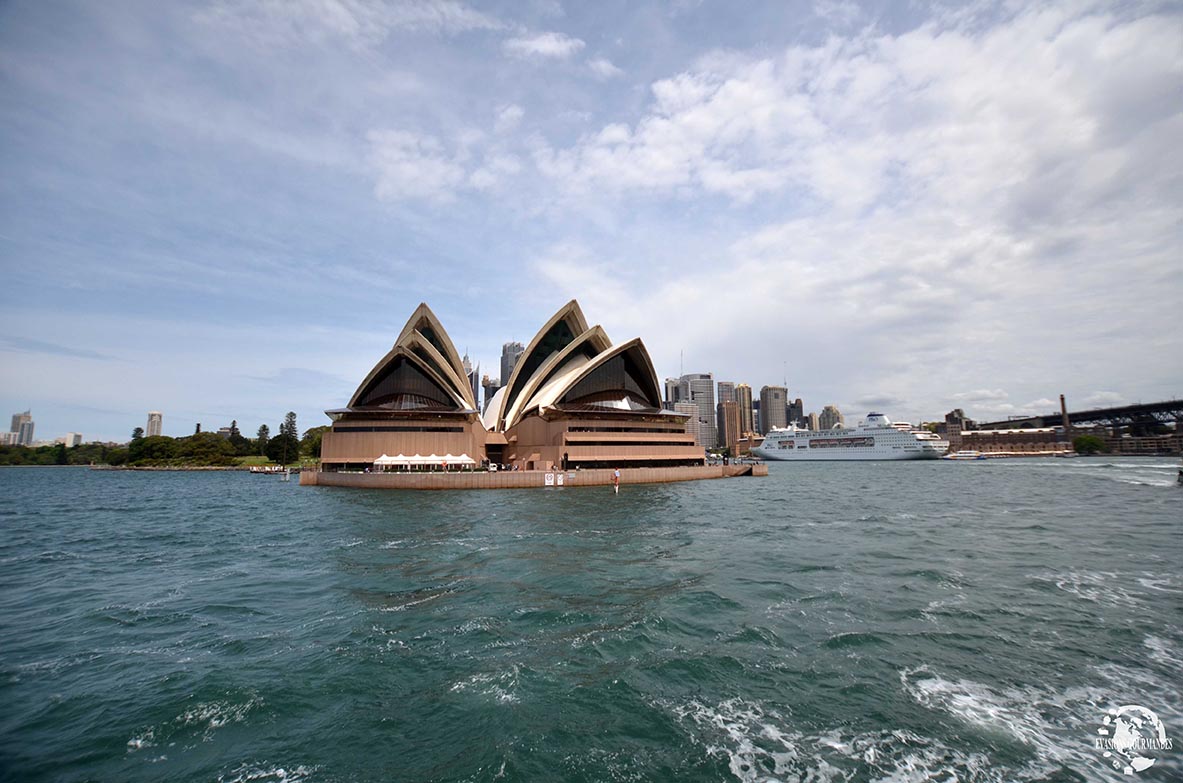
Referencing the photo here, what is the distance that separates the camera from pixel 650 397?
2232 inches

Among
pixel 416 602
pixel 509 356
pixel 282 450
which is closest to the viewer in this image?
pixel 416 602

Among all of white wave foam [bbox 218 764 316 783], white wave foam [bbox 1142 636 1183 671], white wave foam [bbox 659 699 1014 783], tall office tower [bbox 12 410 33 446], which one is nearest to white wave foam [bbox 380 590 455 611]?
white wave foam [bbox 218 764 316 783]

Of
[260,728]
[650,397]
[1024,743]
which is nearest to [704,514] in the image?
[1024,743]

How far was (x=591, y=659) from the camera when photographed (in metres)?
6.81

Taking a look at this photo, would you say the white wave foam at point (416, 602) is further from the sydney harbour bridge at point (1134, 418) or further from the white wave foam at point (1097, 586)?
the sydney harbour bridge at point (1134, 418)

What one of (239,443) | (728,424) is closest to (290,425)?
(239,443)

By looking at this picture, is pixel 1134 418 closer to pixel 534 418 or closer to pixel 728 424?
pixel 728 424

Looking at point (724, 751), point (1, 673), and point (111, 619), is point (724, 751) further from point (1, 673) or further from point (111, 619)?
point (111, 619)

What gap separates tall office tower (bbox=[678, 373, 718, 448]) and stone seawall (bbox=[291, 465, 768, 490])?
449 feet

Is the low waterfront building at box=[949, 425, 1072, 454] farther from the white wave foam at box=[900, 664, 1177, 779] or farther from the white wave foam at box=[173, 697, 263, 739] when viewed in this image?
the white wave foam at box=[173, 697, 263, 739]

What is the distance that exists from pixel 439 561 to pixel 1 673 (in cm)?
748

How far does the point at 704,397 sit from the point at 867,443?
90.2 meters

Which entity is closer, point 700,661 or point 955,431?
point 700,661

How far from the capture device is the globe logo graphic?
4684mm
